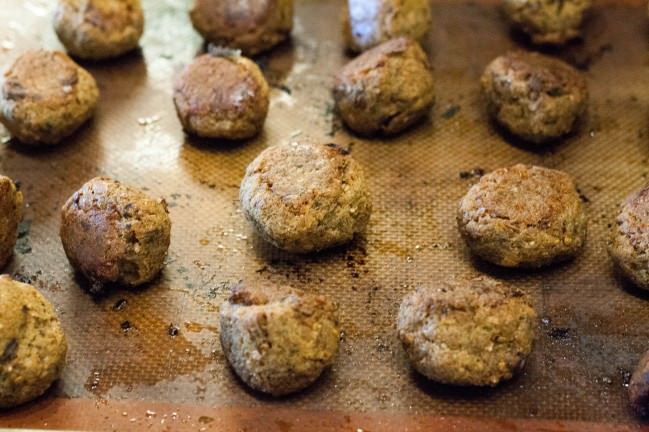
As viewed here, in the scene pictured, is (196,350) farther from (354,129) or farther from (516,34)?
(516,34)

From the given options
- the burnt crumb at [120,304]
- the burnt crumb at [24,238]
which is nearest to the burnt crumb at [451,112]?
the burnt crumb at [120,304]

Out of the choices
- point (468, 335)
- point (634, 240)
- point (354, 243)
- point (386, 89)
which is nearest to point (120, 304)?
point (354, 243)

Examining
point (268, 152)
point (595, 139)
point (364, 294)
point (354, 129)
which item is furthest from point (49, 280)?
point (595, 139)

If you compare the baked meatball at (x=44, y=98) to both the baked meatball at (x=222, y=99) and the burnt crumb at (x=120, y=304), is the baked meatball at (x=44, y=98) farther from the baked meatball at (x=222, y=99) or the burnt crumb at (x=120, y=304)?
the burnt crumb at (x=120, y=304)

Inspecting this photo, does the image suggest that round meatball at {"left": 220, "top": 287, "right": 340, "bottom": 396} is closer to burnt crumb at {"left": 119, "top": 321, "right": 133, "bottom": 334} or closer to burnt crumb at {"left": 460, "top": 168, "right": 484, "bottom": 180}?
burnt crumb at {"left": 119, "top": 321, "right": 133, "bottom": 334}

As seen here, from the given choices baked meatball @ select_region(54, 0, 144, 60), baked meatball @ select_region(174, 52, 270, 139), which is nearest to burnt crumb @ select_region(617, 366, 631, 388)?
baked meatball @ select_region(174, 52, 270, 139)

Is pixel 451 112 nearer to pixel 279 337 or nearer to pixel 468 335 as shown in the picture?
pixel 468 335
